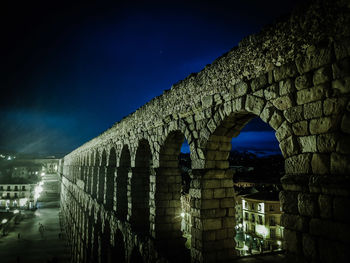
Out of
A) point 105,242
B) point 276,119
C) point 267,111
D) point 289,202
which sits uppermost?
point 267,111

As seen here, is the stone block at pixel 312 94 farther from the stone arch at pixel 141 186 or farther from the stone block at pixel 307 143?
the stone arch at pixel 141 186

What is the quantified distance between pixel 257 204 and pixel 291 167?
23.9 m

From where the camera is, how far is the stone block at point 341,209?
2.55 m

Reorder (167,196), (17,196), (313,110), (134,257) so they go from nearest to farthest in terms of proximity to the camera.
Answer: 1. (313,110)
2. (167,196)
3. (134,257)
4. (17,196)

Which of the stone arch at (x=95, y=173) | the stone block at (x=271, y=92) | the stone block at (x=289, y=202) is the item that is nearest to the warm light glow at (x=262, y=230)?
the stone arch at (x=95, y=173)

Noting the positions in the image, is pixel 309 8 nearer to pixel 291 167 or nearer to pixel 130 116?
pixel 291 167

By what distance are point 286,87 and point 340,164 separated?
1202mm

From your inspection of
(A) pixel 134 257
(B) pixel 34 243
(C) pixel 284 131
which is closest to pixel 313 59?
(C) pixel 284 131

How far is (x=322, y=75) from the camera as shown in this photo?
112 inches

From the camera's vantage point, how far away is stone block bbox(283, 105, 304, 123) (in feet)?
10.2

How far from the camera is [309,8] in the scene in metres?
3.06

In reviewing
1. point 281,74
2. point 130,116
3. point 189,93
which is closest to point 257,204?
point 130,116

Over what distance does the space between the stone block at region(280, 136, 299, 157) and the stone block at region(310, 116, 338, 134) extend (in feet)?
0.86

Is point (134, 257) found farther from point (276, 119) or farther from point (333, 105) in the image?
point (333, 105)
